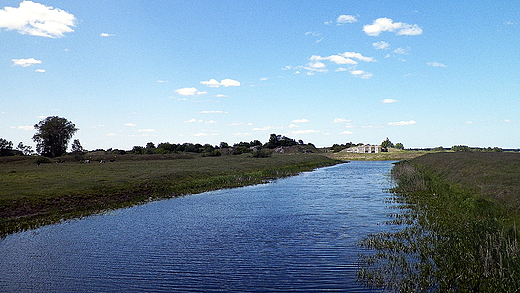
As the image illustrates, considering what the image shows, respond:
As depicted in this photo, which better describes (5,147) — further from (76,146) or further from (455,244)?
(455,244)

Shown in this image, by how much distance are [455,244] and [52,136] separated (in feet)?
451

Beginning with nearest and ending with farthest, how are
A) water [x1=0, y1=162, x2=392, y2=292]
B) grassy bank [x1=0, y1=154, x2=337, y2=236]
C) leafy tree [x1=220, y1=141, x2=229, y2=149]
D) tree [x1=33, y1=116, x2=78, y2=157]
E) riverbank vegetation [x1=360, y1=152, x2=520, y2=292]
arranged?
riverbank vegetation [x1=360, y1=152, x2=520, y2=292] < water [x1=0, y1=162, x2=392, y2=292] < grassy bank [x1=0, y1=154, x2=337, y2=236] < tree [x1=33, y1=116, x2=78, y2=157] < leafy tree [x1=220, y1=141, x2=229, y2=149]

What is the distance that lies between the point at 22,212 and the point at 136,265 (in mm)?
19665

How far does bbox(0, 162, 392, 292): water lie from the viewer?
16.3 metres

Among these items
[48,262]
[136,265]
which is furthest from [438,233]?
[48,262]

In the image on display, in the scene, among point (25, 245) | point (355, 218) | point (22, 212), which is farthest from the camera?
point (22, 212)

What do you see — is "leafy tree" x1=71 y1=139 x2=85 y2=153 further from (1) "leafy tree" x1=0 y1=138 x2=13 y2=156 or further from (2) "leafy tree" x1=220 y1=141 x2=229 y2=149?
(2) "leafy tree" x1=220 y1=141 x2=229 y2=149

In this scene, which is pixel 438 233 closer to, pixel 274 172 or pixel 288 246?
pixel 288 246

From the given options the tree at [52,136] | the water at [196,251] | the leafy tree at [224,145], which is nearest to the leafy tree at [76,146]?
the tree at [52,136]

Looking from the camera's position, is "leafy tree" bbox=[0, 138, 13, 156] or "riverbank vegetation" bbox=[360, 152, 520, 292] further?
"leafy tree" bbox=[0, 138, 13, 156]

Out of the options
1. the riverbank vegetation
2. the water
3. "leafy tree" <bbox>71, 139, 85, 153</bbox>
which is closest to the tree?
"leafy tree" <bbox>71, 139, 85, 153</bbox>

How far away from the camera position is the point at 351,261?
18.6 m

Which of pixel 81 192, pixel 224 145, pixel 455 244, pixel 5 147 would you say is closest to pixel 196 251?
pixel 455 244

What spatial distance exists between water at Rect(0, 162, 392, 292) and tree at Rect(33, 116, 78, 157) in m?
110
